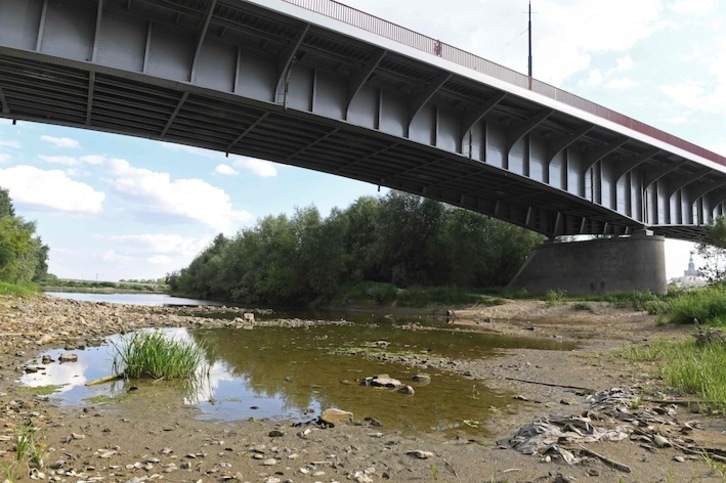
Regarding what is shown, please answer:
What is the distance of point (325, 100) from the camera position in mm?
24906

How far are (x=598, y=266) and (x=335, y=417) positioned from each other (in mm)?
41979

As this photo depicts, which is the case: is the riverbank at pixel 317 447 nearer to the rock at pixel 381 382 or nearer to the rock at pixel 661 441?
the rock at pixel 661 441

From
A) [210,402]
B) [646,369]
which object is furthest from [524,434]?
[646,369]

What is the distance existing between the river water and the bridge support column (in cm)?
3087

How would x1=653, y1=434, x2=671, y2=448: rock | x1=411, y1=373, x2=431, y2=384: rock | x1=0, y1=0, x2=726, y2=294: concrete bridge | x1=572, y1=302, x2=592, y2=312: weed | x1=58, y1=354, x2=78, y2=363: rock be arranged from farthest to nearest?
1. x1=572, y1=302, x2=592, y2=312: weed
2. x1=0, y1=0, x2=726, y2=294: concrete bridge
3. x1=58, y1=354, x2=78, y2=363: rock
4. x1=411, y1=373, x2=431, y2=384: rock
5. x1=653, y1=434, x2=671, y2=448: rock

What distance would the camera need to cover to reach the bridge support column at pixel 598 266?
39.8 m

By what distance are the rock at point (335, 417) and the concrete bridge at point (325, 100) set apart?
17.7 m

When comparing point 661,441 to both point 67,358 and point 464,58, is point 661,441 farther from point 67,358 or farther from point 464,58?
point 464,58

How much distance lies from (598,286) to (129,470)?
44303 mm

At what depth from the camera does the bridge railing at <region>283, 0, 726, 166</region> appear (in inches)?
866

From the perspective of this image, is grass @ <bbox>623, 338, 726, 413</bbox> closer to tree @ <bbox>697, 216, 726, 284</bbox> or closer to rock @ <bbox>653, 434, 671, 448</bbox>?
rock @ <bbox>653, 434, 671, 448</bbox>

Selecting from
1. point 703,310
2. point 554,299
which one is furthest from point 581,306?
point 703,310

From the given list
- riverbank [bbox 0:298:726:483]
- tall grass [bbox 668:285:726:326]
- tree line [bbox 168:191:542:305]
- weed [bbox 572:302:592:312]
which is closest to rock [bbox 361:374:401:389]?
riverbank [bbox 0:298:726:483]

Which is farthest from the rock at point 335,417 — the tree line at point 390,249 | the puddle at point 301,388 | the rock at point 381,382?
the tree line at point 390,249
